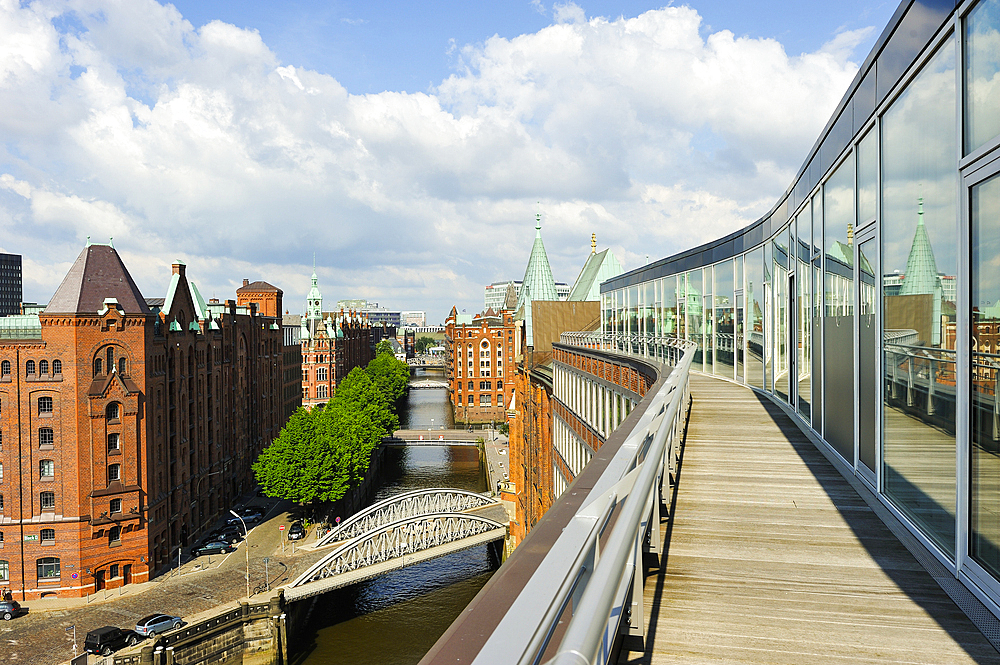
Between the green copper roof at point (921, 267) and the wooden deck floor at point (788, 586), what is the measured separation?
2076mm

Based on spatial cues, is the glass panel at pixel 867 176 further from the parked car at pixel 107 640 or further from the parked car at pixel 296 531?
the parked car at pixel 296 531

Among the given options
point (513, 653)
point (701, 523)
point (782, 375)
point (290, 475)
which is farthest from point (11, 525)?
point (513, 653)

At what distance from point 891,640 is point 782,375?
36.9 ft

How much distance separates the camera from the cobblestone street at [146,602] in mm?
28297

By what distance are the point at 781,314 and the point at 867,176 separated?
6.92 meters

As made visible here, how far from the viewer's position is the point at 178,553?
38781 mm

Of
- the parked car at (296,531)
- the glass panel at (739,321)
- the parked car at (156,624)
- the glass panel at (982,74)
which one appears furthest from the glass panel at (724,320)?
the parked car at (296,531)

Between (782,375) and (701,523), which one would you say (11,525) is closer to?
(782,375)

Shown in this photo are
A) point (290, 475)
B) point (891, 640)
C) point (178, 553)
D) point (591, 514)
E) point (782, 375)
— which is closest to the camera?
point (591, 514)

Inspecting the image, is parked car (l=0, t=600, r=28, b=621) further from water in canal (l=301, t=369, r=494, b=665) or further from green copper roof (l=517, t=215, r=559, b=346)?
green copper roof (l=517, t=215, r=559, b=346)

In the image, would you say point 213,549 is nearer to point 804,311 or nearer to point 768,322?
point 768,322

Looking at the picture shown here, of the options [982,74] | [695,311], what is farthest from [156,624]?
[982,74]

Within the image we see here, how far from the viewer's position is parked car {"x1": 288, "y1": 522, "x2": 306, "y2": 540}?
42188mm

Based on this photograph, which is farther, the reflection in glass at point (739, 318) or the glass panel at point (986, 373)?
the reflection in glass at point (739, 318)
